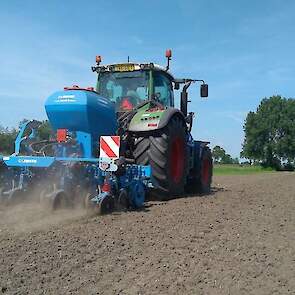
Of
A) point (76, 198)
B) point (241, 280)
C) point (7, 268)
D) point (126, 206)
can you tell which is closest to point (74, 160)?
point (76, 198)

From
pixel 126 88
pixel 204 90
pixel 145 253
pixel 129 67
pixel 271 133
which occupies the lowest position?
pixel 145 253

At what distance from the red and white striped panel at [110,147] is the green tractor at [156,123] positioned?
122 centimetres

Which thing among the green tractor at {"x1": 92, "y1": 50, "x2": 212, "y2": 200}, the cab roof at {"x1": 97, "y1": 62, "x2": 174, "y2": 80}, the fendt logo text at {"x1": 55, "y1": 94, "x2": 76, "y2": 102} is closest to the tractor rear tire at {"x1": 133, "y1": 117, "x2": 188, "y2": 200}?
the green tractor at {"x1": 92, "y1": 50, "x2": 212, "y2": 200}

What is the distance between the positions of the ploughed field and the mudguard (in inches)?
69.8

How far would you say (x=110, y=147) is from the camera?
7.06 meters

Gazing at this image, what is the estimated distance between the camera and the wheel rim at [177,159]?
29.5 feet

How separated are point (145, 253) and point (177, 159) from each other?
4.65m

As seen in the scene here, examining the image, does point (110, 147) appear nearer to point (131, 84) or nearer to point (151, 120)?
point (151, 120)

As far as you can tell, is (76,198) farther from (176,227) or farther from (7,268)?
(7,268)

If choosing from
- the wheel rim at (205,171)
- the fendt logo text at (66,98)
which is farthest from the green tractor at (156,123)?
the fendt logo text at (66,98)

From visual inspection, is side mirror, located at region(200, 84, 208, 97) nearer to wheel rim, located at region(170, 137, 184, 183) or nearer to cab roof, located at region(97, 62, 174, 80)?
cab roof, located at region(97, 62, 174, 80)

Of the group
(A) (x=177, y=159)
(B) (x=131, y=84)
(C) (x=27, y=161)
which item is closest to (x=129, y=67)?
(B) (x=131, y=84)

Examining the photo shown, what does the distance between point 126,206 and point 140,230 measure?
5.70ft

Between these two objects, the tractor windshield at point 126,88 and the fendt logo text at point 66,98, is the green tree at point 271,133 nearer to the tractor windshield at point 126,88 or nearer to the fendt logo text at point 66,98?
the tractor windshield at point 126,88
